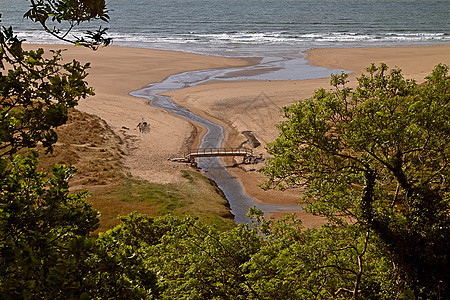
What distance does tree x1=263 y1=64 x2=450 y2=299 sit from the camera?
905cm

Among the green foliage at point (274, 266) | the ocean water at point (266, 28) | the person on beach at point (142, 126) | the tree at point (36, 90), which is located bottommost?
the person on beach at point (142, 126)

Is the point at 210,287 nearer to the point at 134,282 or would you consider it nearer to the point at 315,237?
the point at 315,237

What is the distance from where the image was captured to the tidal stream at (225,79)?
33.4 meters

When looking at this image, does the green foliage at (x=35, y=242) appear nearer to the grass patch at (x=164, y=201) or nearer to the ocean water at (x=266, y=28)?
the grass patch at (x=164, y=201)

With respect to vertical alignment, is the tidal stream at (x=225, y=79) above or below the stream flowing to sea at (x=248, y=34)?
below

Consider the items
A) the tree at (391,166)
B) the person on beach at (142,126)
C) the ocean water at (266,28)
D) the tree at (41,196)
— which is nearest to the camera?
the tree at (41,196)

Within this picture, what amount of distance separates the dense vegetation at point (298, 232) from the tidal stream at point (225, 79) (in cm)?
1937

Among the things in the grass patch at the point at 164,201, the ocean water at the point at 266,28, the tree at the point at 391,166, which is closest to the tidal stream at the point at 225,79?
the grass patch at the point at 164,201

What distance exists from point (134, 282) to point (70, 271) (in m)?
0.97

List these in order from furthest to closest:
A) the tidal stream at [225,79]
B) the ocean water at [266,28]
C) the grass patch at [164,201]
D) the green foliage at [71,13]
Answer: the ocean water at [266,28], the tidal stream at [225,79], the grass patch at [164,201], the green foliage at [71,13]

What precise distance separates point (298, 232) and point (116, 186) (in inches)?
929

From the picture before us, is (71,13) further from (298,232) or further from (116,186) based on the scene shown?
(116,186)

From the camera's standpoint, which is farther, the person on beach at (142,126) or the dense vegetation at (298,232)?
the person on beach at (142,126)

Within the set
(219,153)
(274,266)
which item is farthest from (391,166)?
(219,153)
